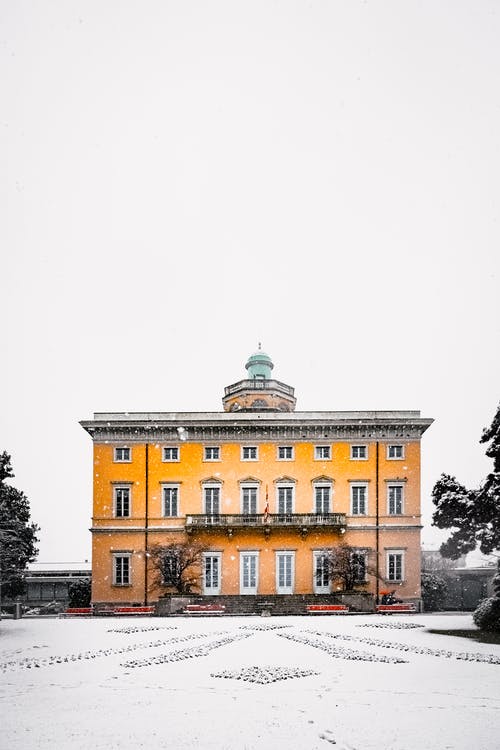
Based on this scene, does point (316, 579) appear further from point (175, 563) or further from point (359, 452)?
point (175, 563)

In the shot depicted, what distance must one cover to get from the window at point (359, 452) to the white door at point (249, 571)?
8145 millimetres

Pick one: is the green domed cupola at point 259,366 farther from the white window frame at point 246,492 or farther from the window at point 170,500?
the window at point 170,500

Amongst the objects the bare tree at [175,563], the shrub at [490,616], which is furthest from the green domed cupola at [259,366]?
the shrub at [490,616]

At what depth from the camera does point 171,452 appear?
43844mm

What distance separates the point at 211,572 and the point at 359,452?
11227 mm

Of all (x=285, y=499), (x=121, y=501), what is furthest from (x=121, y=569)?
(x=285, y=499)

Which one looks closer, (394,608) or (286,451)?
(394,608)

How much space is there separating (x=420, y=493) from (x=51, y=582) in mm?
26507

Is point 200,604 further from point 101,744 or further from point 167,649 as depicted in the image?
point 101,744

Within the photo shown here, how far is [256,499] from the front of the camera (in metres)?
43.5

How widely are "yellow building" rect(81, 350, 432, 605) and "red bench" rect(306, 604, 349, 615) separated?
17.8 ft

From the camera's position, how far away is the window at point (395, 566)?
138ft

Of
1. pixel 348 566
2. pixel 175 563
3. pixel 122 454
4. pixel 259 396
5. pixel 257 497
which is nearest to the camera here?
pixel 348 566

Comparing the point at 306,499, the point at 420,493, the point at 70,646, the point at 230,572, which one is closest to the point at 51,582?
the point at 230,572
